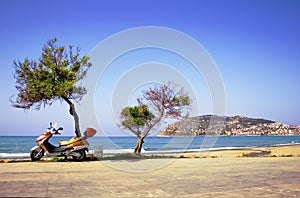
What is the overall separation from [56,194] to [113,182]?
1727 mm

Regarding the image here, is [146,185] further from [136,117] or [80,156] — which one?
[136,117]

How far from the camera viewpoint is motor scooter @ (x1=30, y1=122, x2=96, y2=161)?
1210 centimetres

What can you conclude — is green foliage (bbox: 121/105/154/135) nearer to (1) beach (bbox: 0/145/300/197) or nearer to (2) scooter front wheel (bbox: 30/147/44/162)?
(2) scooter front wheel (bbox: 30/147/44/162)

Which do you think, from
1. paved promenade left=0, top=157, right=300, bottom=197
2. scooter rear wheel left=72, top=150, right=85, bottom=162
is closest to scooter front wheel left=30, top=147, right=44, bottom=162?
scooter rear wheel left=72, top=150, right=85, bottom=162

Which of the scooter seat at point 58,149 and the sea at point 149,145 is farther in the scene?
the sea at point 149,145

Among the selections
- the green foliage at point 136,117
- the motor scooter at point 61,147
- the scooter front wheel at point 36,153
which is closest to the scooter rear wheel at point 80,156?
the motor scooter at point 61,147

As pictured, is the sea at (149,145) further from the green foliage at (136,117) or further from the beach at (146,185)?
the beach at (146,185)

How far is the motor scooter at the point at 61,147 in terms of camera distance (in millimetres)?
12102

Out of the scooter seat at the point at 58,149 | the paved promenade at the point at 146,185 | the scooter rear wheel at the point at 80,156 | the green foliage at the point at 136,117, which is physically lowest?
the paved promenade at the point at 146,185

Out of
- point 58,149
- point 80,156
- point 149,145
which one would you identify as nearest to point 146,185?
point 80,156

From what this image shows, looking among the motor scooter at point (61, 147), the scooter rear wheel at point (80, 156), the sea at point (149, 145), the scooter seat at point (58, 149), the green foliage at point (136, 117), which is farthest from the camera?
the sea at point (149, 145)

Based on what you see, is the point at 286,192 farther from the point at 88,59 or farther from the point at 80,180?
the point at 88,59

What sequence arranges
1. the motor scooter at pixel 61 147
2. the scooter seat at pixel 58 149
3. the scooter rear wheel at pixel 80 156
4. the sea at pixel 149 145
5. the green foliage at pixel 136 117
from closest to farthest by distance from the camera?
the motor scooter at pixel 61 147 < the scooter seat at pixel 58 149 < the scooter rear wheel at pixel 80 156 < the green foliage at pixel 136 117 < the sea at pixel 149 145

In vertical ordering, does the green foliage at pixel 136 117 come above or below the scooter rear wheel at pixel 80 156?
above
